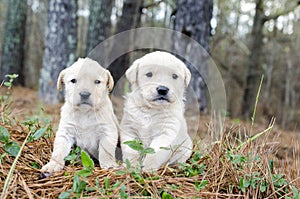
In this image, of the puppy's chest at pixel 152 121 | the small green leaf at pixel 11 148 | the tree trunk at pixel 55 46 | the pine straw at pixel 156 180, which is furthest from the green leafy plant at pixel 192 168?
the tree trunk at pixel 55 46

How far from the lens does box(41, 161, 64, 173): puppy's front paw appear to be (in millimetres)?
2127

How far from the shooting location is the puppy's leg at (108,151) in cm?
232

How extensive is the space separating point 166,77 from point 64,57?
4658 millimetres

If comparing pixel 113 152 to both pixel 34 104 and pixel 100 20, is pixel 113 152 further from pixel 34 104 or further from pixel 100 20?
pixel 100 20

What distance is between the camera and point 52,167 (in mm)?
2146

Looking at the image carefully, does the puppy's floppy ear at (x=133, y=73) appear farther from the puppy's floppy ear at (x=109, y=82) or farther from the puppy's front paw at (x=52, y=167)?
the puppy's front paw at (x=52, y=167)

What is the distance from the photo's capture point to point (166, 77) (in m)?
2.25

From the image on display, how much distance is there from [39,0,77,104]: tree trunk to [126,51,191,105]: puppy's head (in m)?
4.45

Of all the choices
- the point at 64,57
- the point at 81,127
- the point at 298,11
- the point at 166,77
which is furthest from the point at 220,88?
the point at 298,11

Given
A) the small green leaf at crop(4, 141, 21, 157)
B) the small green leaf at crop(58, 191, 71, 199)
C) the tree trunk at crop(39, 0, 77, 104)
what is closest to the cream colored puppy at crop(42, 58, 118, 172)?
the small green leaf at crop(4, 141, 21, 157)

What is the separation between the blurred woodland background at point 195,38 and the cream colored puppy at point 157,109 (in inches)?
27.2

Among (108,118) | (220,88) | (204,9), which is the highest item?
(204,9)

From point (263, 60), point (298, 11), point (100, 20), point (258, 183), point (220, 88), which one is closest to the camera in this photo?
point (258, 183)

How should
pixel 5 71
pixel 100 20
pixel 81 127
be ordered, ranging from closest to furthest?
pixel 81 127
pixel 100 20
pixel 5 71
